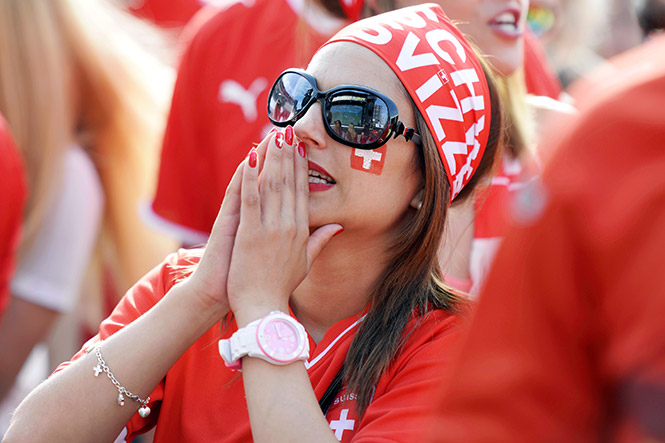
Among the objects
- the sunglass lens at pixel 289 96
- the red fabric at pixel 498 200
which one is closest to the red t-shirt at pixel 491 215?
the red fabric at pixel 498 200

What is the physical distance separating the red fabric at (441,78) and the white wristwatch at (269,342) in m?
0.62

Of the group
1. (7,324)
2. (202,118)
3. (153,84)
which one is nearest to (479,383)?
(202,118)

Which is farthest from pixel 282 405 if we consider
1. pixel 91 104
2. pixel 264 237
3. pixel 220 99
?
pixel 91 104

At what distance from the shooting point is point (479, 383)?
96 cm

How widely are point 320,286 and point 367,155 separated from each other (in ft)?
1.23

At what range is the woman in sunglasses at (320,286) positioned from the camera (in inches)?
74.7

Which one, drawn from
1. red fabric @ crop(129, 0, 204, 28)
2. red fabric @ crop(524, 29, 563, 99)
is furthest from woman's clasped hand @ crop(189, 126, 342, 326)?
red fabric @ crop(129, 0, 204, 28)

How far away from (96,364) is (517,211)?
135cm

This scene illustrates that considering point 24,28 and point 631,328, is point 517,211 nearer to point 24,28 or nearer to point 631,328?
point 631,328

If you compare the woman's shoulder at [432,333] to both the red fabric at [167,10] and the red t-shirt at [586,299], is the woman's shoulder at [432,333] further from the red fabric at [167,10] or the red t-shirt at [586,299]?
the red fabric at [167,10]

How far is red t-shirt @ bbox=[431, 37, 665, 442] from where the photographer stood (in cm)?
87

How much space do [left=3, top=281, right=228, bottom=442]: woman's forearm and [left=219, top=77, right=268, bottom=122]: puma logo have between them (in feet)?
3.99

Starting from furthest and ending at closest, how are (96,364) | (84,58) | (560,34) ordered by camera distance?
(560,34) < (84,58) < (96,364)

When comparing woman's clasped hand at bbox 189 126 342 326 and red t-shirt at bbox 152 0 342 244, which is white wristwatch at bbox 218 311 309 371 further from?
red t-shirt at bbox 152 0 342 244
